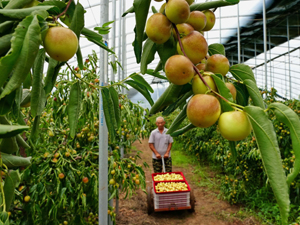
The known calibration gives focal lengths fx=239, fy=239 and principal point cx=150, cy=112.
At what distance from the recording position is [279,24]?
10.8 m

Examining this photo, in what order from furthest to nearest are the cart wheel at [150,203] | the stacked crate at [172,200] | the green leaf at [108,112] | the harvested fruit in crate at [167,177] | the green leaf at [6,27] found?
the harvested fruit in crate at [167,177], the cart wheel at [150,203], the stacked crate at [172,200], the green leaf at [108,112], the green leaf at [6,27]

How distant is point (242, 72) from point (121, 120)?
2.06 metres

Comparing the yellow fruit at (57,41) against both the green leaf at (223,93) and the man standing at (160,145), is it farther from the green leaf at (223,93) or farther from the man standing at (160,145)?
the man standing at (160,145)

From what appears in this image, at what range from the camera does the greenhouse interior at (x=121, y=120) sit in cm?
39

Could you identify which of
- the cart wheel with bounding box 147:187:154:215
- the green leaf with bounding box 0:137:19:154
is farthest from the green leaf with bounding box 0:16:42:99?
the cart wheel with bounding box 147:187:154:215

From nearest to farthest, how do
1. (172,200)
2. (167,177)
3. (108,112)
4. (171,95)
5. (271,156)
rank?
(271,156)
(171,95)
(108,112)
(172,200)
(167,177)

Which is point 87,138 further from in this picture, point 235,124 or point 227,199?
point 227,199

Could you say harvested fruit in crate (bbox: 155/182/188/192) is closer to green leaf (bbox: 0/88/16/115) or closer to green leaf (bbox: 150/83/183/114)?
green leaf (bbox: 150/83/183/114)

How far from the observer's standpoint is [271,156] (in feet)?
1.16

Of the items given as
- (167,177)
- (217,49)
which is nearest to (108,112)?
(217,49)

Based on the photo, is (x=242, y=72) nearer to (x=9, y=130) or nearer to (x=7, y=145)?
(x=9, y=130)

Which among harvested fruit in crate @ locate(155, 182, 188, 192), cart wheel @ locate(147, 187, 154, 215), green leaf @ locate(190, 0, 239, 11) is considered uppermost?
green leaf @ locate(190, 0, 239, 11)

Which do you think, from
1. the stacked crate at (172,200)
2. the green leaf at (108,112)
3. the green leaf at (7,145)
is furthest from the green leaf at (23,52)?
the stacked crate at (172,200)

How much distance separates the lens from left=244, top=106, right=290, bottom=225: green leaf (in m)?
0.32
